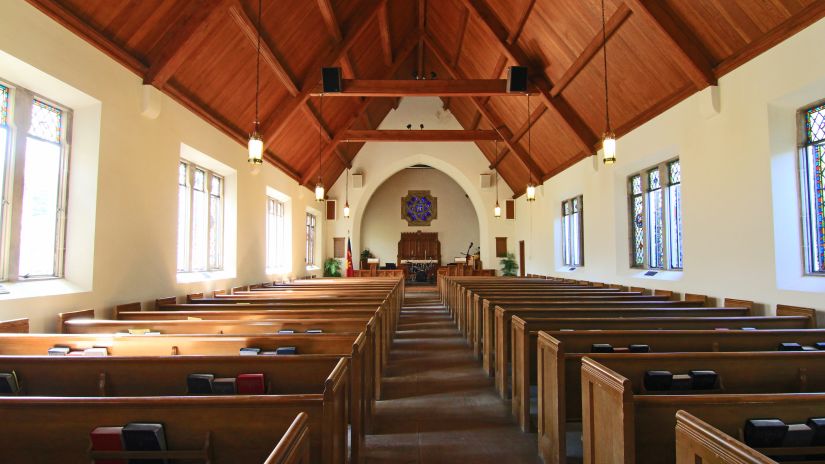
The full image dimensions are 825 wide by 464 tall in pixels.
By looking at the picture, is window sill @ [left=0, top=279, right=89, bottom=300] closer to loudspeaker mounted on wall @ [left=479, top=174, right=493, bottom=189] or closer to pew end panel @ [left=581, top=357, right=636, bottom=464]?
pew end panel @ [left=581, top=357, right=636, bottom=464]

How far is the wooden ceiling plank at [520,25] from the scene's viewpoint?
261 inches

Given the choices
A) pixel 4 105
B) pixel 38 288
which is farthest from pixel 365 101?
pixel 38 288

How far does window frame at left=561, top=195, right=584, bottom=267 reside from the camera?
31.1 feet

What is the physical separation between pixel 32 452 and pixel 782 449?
2.28 metres

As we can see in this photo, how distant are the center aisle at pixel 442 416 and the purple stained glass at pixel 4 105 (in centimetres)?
355

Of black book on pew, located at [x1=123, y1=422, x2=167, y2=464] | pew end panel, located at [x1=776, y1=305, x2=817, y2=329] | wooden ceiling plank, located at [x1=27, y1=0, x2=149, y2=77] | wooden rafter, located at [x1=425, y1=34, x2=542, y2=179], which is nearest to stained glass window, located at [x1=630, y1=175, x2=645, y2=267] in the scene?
pew end panel, located at [x1=776, y1=305, x2=817, y2=329]

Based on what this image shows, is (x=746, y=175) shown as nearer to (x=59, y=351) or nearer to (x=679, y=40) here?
(x=679, y=40)

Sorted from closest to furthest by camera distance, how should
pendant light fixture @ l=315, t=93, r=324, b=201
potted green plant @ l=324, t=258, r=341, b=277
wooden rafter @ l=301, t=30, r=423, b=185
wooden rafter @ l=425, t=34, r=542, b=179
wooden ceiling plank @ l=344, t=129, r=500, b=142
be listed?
pendant light fixture @ l=315, t=93, r=324, b=201, wooden rafter @ l=301, t=30, r=423, b=185, wooden rafter @ l=425, t=34, r=542, b=179, wooden ceiling plank @ l=344, t=129, r=500, b=142, potted green plant @ l=324, t=258, r=341, b=277

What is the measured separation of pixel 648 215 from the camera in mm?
6879

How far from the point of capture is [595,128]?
7762 mm

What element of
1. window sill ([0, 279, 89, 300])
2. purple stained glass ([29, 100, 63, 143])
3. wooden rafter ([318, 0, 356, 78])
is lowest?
window sill ([0, 279, 89, 300])

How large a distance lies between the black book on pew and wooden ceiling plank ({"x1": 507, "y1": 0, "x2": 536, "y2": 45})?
6717 mm

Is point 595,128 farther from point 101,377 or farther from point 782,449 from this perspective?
point 101,377

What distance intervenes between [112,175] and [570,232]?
841 centimetres
